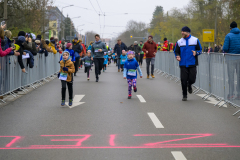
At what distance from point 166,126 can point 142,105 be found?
285cm

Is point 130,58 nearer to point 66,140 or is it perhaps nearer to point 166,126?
point 166,126

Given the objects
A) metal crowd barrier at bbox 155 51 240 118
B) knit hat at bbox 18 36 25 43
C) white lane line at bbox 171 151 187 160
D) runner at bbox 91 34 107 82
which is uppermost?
knit hat at bbox 18 36 25 43

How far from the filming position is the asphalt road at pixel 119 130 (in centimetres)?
537

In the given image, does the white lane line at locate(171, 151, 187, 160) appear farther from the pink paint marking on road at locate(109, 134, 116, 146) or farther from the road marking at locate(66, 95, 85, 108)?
the road marking at locate(66, 95, 85, 108)

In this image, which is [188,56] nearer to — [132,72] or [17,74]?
[132,72]

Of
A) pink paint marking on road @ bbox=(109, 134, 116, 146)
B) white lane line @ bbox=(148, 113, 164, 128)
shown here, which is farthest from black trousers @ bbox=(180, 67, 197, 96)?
pink paint marking on road @ bbox=(109, 134, 116, 146)

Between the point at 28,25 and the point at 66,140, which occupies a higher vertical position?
the point at 28,25

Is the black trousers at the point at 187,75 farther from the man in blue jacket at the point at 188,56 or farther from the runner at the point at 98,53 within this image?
the runner at the point at 98,53

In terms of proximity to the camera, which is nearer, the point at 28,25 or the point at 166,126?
the point at 166,126

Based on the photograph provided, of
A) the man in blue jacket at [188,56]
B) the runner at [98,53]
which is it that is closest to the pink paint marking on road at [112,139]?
the man in blue jacket at [188,56]

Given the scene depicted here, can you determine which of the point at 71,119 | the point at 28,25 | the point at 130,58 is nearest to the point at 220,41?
the point at 28,25

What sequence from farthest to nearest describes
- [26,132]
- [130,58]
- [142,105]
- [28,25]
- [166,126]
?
[28,25] < [130,58] < [142,105] < [166,126] < [26,132]

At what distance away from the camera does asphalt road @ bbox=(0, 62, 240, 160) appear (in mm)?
5371

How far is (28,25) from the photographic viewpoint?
146 feet
